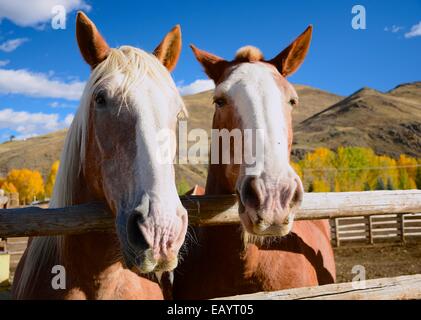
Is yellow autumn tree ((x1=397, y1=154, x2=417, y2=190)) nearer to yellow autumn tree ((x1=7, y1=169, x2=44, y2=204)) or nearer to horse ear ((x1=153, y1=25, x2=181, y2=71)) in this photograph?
horse ear ((x1=153, y1=25, x2=181, y2=71))

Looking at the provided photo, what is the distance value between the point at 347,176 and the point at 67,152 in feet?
235

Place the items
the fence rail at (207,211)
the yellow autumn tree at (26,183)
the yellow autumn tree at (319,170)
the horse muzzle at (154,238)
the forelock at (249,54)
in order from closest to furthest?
1. the horse muzzle at (154,238)
2. the fence rail at (207,211)
3. the forelock at (249,54)
4. the yellow autumn tree at (319,170)
5. the yellow autumn tree at (26,183)

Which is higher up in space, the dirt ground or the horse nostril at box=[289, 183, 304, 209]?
the horse nostril at box=[289, 183, 304, 209]

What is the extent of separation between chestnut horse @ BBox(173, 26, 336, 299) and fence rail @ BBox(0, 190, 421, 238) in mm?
260

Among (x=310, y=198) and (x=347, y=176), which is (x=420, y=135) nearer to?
(x=347, y=176)

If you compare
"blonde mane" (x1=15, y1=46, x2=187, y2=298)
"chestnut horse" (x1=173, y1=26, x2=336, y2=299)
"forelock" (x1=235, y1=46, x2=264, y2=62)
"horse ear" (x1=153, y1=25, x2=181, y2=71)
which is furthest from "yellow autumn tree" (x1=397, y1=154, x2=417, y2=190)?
"blonde mane" (x1=15, y1=46, x2=187, y2=298)

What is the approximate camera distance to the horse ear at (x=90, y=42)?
8.40 feet

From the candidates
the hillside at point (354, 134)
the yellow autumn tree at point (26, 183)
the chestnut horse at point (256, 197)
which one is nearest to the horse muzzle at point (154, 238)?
the chestnut horse at point (256, 197)

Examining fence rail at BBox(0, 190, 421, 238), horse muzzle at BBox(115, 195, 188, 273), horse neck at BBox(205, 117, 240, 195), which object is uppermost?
horse neck at BBox(205, 117, 240, 195)

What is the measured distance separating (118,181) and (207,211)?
2.80 ft

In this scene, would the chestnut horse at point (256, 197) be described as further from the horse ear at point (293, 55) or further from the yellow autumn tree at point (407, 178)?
the yellow autumn tree at point (407, 178)

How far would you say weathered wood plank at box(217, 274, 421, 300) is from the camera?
8.31ft

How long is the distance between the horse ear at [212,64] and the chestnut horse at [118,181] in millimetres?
735

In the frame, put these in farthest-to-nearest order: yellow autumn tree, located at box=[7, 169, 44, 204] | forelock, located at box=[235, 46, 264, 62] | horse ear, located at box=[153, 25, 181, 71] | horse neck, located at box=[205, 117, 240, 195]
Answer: yellow autumn tree, located at box=[7, 169, 44, 204], forelock, located at box=[235, 46, 264, 62], horse neck, located at box=[205, 117, 240, 195], horse ear, located at box=[153, 25, 181, 71]
